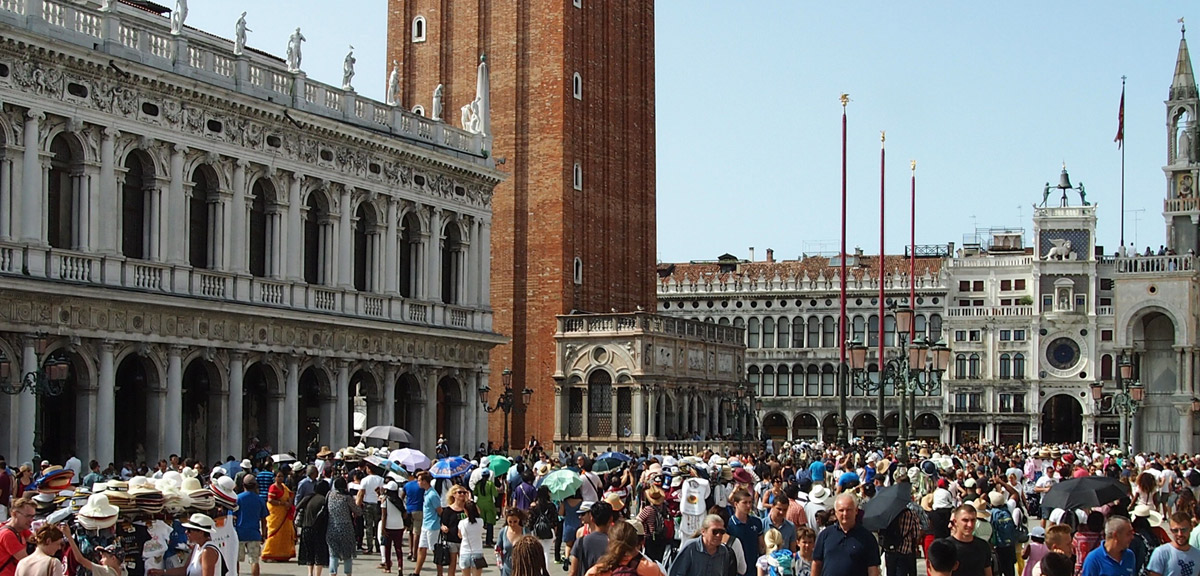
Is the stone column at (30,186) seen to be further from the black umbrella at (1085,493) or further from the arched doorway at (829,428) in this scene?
the arched doorway at (829,428)

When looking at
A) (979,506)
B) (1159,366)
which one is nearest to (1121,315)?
(1159,366)

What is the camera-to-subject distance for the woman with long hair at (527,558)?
10.6 metres

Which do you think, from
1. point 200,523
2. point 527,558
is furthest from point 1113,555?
point 200,523

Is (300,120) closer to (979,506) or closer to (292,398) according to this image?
(292,398)

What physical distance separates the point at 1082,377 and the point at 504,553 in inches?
2710

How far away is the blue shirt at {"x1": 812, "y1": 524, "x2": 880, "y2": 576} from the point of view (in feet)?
38.9

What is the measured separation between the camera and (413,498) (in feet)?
68.1

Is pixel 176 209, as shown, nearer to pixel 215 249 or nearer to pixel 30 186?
pixel 215 249

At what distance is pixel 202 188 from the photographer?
34219mm

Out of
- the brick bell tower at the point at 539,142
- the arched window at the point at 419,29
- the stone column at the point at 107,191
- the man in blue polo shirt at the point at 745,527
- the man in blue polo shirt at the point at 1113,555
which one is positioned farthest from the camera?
the arched window at the point at 419,29

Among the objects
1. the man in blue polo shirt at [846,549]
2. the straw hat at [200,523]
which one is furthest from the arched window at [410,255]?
the man in blue polo shirt at [846,549]

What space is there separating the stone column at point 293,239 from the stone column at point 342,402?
2493 millimetres

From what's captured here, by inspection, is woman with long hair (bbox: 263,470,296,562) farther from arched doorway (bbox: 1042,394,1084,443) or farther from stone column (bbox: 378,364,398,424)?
arched doorway (bbox: 1042,394,1084,443)

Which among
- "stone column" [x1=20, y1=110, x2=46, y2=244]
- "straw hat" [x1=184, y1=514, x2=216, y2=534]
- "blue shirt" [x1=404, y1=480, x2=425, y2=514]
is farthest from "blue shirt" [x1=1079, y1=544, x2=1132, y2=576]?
"stone column" [x1=20, y1=110, x2=46, y2=244]
